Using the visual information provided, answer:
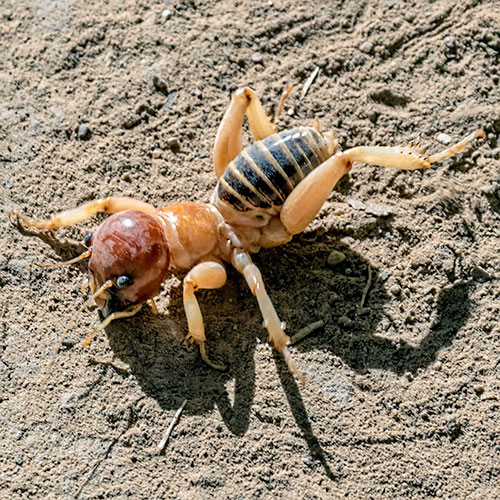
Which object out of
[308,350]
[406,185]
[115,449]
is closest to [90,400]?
[115,449]

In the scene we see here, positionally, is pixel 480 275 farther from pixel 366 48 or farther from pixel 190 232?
pixel 366 48

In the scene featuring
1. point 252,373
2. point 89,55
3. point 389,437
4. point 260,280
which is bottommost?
point 389,437

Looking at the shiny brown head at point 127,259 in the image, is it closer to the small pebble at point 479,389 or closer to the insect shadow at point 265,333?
the insect shadow at point 265,333

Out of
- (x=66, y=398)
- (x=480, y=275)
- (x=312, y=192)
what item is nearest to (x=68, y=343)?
(x=66, y=398)

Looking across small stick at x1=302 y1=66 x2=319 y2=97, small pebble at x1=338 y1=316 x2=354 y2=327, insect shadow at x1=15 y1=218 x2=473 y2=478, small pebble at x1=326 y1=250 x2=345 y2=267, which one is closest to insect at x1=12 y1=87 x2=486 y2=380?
insect shadow at x1=15 y1=218 x2=473 y2=478

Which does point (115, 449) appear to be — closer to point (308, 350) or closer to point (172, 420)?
point (172, 420)

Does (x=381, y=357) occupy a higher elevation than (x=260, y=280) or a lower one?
lower
